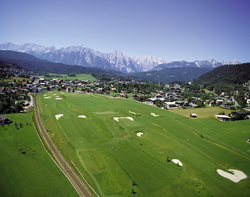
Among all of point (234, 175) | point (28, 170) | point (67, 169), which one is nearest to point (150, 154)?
point (234, 175)

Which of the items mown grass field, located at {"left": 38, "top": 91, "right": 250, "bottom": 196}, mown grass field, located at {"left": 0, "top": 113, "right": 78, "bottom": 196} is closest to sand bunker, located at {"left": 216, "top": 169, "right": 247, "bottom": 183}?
mown grass field, located at {"left": 38, "top": 91, "right": 250, "bottom": 196}

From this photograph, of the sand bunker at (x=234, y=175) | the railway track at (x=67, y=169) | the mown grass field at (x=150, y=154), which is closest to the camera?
the railway track at (x=67, y=169)

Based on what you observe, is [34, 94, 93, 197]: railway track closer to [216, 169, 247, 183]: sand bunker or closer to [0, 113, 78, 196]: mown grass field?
[0, 113, 78, 196]: mown grass field

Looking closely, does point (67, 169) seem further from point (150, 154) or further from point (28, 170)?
point (150, 154)

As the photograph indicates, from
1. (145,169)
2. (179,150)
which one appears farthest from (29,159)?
(179,150)

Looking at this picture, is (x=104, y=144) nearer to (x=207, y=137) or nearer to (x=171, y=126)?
(x=171, y=126)

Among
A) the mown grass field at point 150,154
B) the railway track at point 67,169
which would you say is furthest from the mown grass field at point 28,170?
the mown grass field at point 150,154

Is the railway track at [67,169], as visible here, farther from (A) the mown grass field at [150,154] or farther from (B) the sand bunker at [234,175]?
(B) the sand bunker at [234,175]
